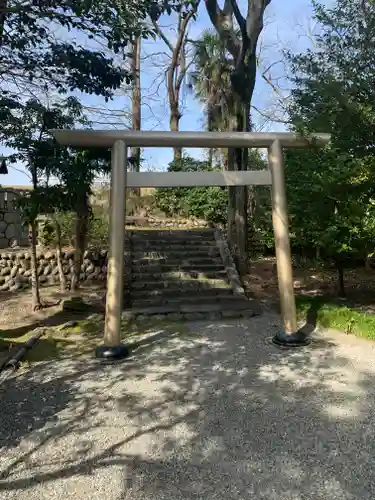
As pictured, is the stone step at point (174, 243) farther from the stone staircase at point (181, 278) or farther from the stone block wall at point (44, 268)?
the stone block wall at point (44, 268)

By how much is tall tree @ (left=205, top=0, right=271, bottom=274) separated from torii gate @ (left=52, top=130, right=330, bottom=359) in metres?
3.66

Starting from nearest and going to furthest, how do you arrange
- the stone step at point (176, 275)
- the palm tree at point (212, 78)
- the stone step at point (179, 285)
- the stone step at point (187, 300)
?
1. the stone step at point (187, 300)
2. the stone step at point (179, 285)
3. the stone step at point (176, 275)
4. the palm tree at point (212, 78)

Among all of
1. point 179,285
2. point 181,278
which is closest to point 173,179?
point 179,285

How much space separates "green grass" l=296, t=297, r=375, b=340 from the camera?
539 cm

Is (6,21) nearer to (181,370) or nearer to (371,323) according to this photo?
(181,370)

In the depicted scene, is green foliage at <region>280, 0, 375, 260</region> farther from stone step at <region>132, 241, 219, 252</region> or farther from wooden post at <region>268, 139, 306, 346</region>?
stone step at <region>132, 241, 219, 252</region>

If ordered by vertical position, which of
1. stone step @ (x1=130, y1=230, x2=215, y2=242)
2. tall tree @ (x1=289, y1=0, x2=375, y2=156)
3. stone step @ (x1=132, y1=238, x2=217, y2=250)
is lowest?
stone step @ (x1=132, y1=238, x2=217, y2=250)

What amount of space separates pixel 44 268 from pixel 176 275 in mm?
3732

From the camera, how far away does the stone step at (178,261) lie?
8414 millimetres

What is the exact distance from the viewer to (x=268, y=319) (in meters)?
6.48

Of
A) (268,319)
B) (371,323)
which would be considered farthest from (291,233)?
(371,323)

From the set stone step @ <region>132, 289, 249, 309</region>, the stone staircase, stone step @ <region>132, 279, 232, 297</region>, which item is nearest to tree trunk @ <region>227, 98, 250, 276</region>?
the stone staircase

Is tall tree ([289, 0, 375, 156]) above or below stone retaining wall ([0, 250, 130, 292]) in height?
above

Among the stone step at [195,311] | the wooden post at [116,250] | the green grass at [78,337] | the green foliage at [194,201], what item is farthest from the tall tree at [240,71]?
the wooden post at [116,250]
